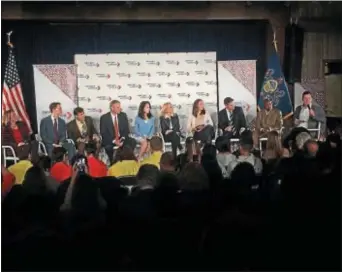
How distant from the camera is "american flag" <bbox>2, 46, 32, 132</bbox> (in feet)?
11.3

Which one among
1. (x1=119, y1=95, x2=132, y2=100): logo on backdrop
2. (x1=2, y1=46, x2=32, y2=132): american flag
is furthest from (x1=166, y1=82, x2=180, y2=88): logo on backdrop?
(x1=2, y1=46, x2=32, y2=132): american flag

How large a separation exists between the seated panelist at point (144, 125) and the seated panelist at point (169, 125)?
0.20ft

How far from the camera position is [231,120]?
359cm

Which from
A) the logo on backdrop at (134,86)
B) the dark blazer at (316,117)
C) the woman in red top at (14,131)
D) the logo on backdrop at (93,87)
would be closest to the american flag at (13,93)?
the woman in red top at (14,131)

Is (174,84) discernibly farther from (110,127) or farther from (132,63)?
(110,127)

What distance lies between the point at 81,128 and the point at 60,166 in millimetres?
239

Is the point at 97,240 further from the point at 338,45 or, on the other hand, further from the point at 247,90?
the point at 338,45

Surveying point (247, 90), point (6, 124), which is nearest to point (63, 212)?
point (6, 124)

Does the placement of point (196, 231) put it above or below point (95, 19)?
below

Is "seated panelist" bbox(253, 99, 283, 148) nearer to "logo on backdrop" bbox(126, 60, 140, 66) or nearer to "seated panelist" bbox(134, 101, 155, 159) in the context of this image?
"seated panelist" bbox(134, 101, 155, 159)

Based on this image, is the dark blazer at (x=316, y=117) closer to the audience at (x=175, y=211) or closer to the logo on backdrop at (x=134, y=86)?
the audience at (x=175, y=211)

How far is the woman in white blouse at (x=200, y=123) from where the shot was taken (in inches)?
140

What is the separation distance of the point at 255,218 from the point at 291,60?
0.91m

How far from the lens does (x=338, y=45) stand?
3.57m
